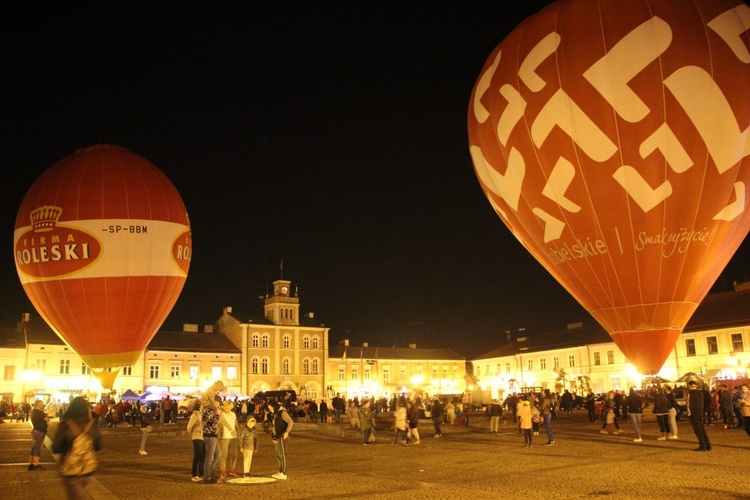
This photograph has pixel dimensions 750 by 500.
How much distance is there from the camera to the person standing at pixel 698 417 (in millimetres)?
13922

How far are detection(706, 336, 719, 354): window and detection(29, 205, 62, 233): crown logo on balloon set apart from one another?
151 ft

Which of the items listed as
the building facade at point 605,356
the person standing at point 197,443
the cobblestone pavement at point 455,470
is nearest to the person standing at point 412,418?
the cobblestone pavement at point 455,470

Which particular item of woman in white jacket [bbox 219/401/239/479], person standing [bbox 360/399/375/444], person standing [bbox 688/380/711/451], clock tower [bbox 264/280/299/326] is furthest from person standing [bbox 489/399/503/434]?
clock tower [bbox 264/280/299/326]

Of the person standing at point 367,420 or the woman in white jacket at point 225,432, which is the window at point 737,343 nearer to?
the person standing at point 367,420

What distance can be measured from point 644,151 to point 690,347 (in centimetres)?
4146

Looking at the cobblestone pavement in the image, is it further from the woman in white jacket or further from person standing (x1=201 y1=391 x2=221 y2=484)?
the woman in white jacket

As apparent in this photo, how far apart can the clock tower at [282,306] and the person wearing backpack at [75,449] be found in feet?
211

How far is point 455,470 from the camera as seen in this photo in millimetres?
12289

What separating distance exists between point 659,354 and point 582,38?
7.79 meters

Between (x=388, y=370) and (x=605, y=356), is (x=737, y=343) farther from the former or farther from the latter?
(x=388, y=370)

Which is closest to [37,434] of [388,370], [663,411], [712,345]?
[663,411]

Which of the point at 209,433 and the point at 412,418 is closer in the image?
the point at 209,433

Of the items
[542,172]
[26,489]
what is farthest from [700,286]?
[26,489]

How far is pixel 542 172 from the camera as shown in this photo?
58.5ft
